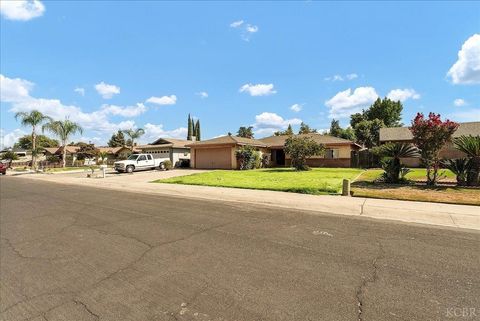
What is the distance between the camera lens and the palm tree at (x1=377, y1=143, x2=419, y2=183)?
14945mm

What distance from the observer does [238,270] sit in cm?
459

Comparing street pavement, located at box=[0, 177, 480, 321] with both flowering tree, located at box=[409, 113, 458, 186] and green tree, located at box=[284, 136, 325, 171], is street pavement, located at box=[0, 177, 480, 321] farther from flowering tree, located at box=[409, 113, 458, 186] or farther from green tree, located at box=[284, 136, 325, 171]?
green tree, located at box=[284, 136, 325, 171]

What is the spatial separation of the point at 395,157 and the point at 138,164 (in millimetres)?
24014

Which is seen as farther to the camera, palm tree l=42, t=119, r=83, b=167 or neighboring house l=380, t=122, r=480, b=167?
palm tree l=42, t=119, r=83, b=167

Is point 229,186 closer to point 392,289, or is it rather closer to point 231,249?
point 231,249

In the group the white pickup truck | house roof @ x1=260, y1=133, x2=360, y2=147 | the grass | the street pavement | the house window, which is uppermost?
house roof @ x1=260, y1=133, x2=360, y2=147

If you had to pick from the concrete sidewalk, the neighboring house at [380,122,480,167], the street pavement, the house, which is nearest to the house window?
the house

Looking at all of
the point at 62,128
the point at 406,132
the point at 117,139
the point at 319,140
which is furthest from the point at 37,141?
the point at 406,132

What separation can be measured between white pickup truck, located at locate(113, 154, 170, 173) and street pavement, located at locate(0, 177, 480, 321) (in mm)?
21880

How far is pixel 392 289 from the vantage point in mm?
3871

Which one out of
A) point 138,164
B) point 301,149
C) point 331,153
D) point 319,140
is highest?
point 319,140

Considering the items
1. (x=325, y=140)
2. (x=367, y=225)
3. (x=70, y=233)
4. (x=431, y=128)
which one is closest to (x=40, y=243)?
(x=70, y=233)

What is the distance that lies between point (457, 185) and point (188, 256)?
1378cm

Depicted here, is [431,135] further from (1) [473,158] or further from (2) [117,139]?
(2) [117,139]
